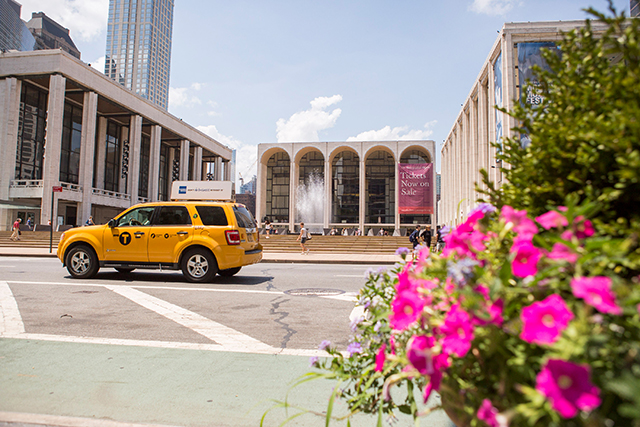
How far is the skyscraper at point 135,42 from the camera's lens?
16812 cm

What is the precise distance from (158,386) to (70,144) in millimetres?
51886

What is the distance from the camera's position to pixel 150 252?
10.1m

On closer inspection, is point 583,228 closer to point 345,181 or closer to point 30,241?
point 30,241

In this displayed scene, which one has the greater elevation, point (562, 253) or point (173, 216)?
point (173, 216)

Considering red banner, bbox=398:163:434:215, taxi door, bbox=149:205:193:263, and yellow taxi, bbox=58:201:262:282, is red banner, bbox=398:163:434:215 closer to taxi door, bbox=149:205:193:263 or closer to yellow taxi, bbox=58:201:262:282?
yellow taxi, bbox=58:201:262:282

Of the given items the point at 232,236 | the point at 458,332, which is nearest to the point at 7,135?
the point at 232,236

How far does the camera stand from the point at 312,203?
71188mm

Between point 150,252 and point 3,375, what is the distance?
6.62 metres

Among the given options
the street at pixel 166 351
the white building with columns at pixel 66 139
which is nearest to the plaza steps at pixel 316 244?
the white building with columns at pixel 66 139

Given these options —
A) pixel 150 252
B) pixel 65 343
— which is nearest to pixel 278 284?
pixel 150 252

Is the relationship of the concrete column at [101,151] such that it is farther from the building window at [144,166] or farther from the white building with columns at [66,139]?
the building window at [144,166]

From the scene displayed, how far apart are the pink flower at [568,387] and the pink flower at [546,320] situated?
0.06 m

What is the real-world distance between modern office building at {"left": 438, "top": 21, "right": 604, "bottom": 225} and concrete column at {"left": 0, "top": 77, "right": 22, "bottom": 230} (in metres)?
40.7

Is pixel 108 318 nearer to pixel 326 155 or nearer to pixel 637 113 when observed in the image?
pixel 637 113
